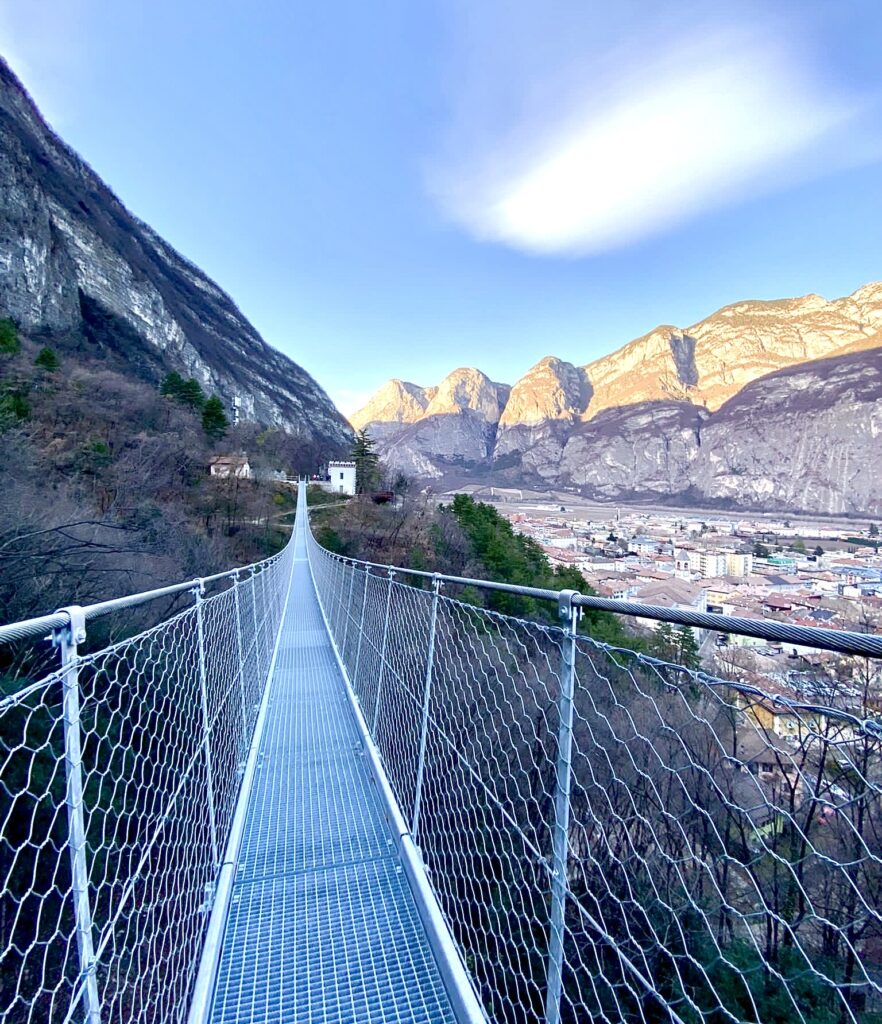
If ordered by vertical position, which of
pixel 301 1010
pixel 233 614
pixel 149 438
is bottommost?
pixel 301 1010

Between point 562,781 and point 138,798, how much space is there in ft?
7.15

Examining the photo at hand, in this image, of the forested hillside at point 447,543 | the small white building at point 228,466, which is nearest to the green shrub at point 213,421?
the small white building at point 228,466

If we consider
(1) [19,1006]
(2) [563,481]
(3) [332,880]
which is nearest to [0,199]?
(1) [19,1006]

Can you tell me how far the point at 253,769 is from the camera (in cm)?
268

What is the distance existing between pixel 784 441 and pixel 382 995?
99.5m

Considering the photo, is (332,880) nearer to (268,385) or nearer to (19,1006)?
(19,1006)

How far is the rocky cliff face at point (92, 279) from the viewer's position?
74.0ft

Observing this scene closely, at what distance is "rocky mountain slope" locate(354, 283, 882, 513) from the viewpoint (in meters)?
75.8

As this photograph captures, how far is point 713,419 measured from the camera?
98.8 metres

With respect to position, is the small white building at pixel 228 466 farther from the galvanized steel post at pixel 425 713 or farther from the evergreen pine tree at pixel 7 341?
the galvanized steel post at pixel 425 713

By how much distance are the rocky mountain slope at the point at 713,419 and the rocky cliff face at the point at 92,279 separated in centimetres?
6091

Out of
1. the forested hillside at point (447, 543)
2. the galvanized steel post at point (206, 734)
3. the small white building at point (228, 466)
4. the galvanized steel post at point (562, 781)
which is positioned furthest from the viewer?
the small white building at point (228, 466)

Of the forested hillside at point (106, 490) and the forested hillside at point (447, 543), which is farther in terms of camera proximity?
the forested hillside at point (447, 543)

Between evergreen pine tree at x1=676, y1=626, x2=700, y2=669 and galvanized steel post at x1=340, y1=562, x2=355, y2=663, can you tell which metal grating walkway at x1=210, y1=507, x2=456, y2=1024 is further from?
galvanized steel post at x1=340, y1=562, x2=355, y2=663
